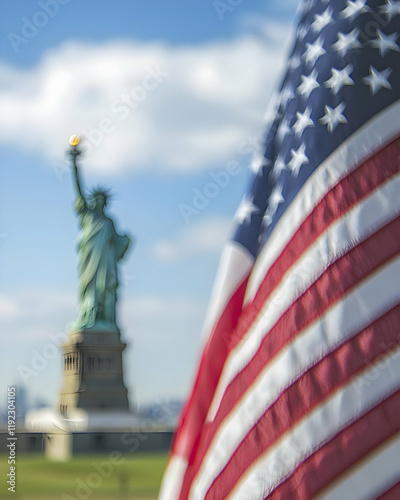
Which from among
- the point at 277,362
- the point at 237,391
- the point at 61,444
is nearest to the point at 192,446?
the point at 237,391

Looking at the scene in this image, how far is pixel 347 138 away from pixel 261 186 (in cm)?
35

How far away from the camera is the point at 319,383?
6.54 feet

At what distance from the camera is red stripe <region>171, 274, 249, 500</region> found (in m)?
2.21

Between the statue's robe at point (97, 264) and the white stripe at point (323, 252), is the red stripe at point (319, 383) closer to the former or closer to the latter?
the white stripe at point (323, 252)

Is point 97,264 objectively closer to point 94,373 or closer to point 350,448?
point 94,373

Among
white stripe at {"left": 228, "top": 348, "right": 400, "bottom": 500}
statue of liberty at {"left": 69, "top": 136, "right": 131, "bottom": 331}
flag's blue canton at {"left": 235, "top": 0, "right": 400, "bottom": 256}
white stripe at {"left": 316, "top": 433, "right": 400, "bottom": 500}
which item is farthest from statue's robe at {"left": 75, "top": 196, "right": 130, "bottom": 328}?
white stripe at {"left": 316, "top": 433, "right": 400, "bottom": 500}

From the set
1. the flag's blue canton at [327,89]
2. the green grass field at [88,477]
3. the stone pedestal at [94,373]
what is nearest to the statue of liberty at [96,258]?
the stone pedestal at [94,373]

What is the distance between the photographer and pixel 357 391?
6.40ft

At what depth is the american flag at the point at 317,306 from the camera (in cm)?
195

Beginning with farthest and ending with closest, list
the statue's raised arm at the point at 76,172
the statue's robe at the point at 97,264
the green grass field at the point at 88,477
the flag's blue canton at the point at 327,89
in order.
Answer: the statue's robe at the point at 97,264, the statue's raised arm at the point at 76,172, the green grass field at the point at 88,477, the flag's blue canton at the point at 327,89

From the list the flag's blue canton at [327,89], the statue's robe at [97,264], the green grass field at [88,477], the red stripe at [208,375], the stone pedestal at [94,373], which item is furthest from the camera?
the statue's robe at [97,264]

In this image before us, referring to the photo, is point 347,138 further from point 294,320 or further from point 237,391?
point 237,391

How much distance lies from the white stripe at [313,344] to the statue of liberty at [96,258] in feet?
66.0

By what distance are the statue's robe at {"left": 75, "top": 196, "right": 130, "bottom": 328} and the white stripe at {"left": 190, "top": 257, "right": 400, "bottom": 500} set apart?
20.1 metres
